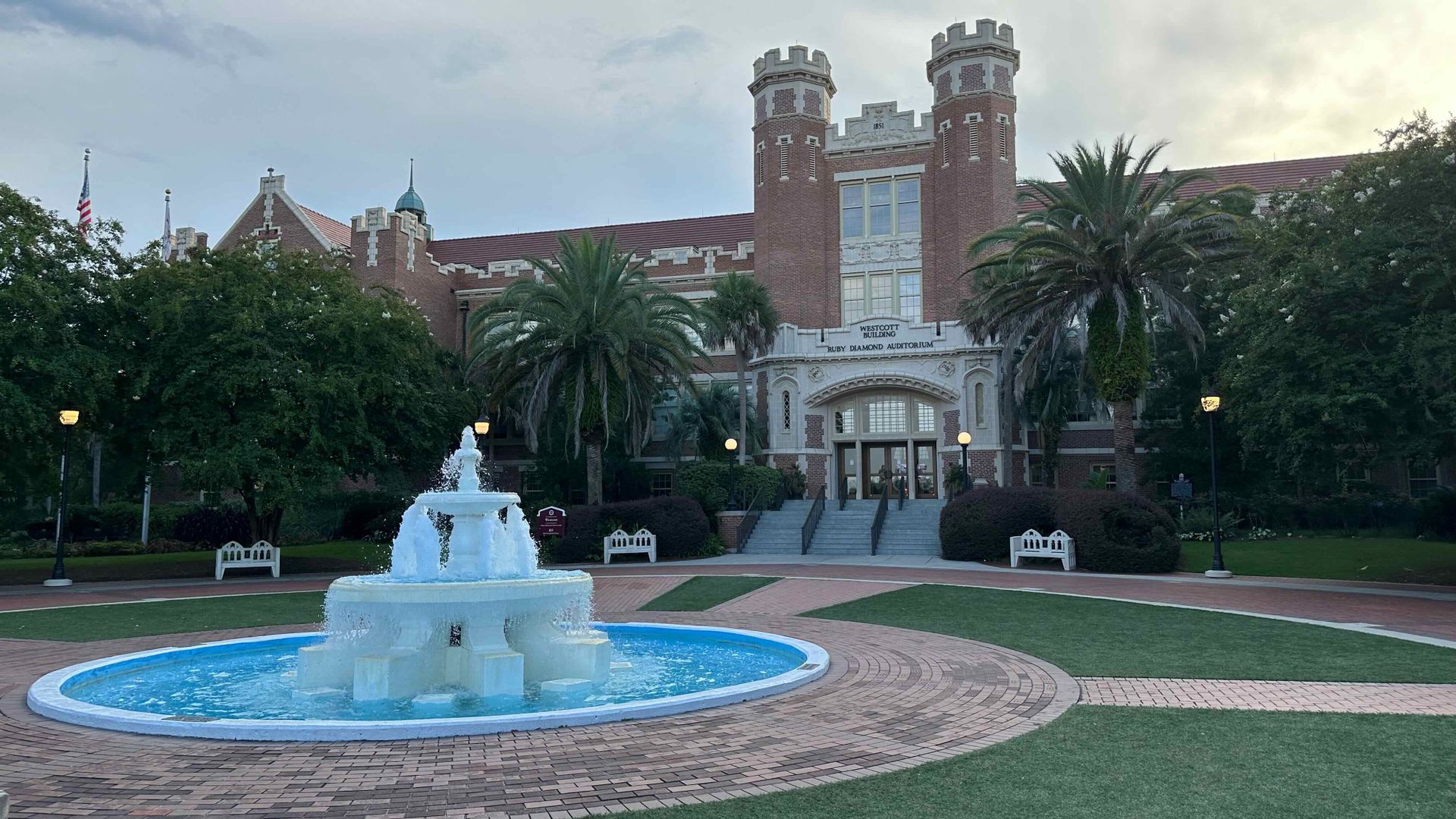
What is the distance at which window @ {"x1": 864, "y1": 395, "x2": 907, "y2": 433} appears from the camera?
37.0 m

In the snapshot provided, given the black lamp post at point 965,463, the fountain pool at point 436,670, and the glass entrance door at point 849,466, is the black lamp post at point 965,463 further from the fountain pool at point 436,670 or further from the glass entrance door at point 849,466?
the fountain pool at point 436,670

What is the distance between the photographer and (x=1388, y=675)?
966 centimetres

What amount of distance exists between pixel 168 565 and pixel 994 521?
72.1 ft

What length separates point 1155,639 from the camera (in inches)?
482

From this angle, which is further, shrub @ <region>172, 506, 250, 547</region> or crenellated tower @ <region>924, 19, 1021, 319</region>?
shrub @ <region>172, 506, 250, 547</region>

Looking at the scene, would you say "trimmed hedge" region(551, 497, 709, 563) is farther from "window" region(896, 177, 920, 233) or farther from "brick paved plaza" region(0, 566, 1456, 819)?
"brick paved plaza" region(0, 566, 1456, 819)

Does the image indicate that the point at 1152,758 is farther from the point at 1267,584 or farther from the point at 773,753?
the point at 1267,584

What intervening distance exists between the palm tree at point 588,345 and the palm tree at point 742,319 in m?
3.98

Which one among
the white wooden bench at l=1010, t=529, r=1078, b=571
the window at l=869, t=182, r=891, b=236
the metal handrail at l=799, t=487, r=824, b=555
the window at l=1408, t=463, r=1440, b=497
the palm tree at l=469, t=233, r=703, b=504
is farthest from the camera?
the window at l=869, t=182, r=891, b=236

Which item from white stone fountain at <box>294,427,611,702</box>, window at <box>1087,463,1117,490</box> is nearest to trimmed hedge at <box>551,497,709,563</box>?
white stone fountain at <box>294,427,611,702</box>

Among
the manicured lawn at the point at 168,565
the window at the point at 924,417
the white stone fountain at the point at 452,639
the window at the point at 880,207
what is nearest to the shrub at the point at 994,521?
the window at the point at 924,417

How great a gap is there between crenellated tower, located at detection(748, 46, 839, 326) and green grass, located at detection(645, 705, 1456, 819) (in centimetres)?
3110

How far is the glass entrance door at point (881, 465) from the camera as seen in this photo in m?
37.2

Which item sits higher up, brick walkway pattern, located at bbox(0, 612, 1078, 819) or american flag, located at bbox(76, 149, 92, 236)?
american flag, located at bbox(76, 149, 92, 236)
